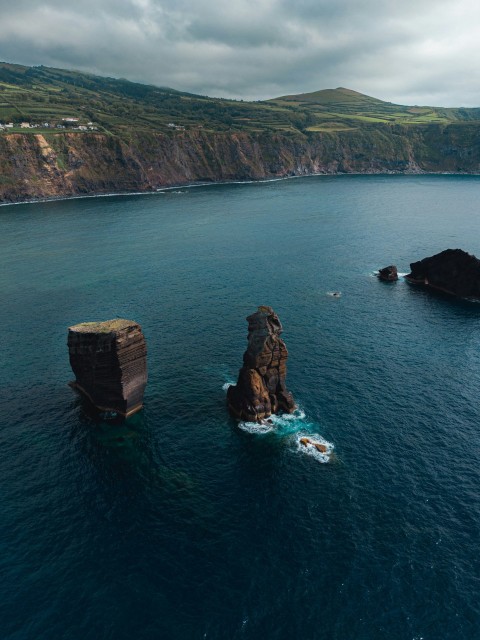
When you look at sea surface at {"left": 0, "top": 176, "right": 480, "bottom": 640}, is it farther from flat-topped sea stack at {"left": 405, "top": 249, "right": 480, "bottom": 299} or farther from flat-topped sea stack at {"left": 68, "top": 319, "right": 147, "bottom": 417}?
flat-topped sea stack at {"left": 405, "top": 249, "right": 480, "bottom": 299}

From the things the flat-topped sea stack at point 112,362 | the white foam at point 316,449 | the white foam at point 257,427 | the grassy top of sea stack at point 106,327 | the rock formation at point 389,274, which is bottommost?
the white foam at point 316,449

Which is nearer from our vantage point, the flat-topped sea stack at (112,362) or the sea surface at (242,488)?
the sea surface at (242,488)

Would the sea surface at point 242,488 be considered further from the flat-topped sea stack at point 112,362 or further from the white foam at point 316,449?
the flat-topped sea stack at point 112,362

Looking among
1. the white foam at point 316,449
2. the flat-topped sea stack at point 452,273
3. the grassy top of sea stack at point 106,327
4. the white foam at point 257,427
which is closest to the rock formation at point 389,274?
the flat-topped sea stack at point 452,273

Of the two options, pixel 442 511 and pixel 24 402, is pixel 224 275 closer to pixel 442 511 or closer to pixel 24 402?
pixel 24 402

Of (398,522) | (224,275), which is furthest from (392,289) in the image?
(398,522)

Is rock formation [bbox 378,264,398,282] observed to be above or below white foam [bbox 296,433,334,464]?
above

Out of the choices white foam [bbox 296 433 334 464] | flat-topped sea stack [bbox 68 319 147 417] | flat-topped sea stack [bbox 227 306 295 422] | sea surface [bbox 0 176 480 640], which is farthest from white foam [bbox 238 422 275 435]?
flat-topped sea stack [bbox 68 319 147 417]
